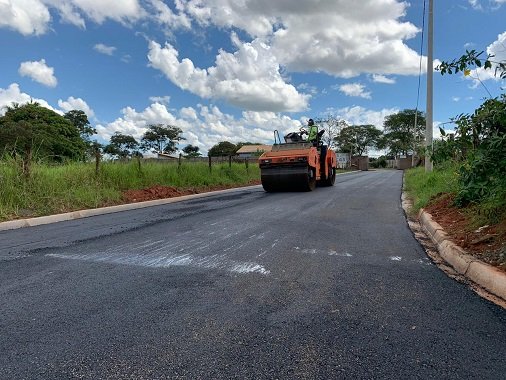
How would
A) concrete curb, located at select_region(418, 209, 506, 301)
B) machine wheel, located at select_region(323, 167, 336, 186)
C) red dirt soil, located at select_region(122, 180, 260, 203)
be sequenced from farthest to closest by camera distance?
machine wheel, located at select_region(323, 167, 336, 186) < red dirt soil, located at select_region(122, 180, 260, 203) < concrete curb, located at select_region(418, 209, 506, 301)

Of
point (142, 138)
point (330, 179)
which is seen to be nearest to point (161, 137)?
point (142, 138)

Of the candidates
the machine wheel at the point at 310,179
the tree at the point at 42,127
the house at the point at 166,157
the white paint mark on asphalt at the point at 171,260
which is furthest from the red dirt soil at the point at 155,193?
the tree at the point at 42,127

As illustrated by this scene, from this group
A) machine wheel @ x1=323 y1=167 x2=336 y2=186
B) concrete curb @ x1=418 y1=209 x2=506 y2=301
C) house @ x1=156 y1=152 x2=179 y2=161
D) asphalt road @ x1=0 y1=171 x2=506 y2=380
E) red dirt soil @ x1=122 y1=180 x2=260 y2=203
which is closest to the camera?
asphalt road @ x1=0 y1=171 x2=506 y2=380

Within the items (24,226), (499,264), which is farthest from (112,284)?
(24,226)

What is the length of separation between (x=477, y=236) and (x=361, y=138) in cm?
8548

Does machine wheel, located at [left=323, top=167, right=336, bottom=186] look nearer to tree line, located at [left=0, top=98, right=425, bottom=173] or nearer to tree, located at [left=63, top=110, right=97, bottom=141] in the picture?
tree line, located at [left=0, top=98, right=425, bottom=173]

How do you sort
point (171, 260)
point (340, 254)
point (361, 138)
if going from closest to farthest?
point (171, 260), point (340, 254), point (361, 138)

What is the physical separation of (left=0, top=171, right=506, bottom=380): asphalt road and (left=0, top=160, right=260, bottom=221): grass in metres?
3.59

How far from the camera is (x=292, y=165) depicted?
42.3 ft

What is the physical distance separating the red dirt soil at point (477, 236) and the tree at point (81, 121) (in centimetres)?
6040

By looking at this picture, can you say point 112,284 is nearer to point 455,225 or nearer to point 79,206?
point 455,225

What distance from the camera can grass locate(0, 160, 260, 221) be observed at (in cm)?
844

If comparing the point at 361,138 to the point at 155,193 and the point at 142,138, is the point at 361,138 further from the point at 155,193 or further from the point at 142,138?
the point at 155,193

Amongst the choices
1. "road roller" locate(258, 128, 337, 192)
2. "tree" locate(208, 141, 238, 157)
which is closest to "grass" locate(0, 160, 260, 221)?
"road roller" locate(258, 128, 337, 192)
